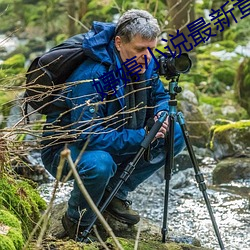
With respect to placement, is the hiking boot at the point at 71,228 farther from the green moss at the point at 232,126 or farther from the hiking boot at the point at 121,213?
the green moss at the point at 232,126

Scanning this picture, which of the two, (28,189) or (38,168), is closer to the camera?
(28,189)

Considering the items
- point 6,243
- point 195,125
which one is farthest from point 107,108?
point 195,125

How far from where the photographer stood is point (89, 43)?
11.1 ft

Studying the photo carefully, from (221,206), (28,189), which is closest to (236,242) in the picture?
(221,206)

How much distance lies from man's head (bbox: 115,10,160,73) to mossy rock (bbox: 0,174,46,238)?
0.94 meters

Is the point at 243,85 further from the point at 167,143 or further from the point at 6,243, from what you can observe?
the point at 6,243

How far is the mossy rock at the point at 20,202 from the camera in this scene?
9.95 ft

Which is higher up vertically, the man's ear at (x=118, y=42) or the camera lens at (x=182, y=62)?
the man's ear at (x=118, y=42)

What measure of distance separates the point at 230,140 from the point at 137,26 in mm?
3735

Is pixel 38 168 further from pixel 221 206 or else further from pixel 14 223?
pixel 14 223

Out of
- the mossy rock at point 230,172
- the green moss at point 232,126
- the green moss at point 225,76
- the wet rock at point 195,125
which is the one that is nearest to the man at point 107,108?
the mossy rock at point 230,172

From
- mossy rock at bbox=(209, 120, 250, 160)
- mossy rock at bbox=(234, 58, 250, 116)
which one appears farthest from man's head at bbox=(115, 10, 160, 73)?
mossy rock at bbox=(234, 58, 250, 116)

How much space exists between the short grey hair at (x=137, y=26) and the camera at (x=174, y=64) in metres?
0.15

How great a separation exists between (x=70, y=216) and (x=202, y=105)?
19.2ft
